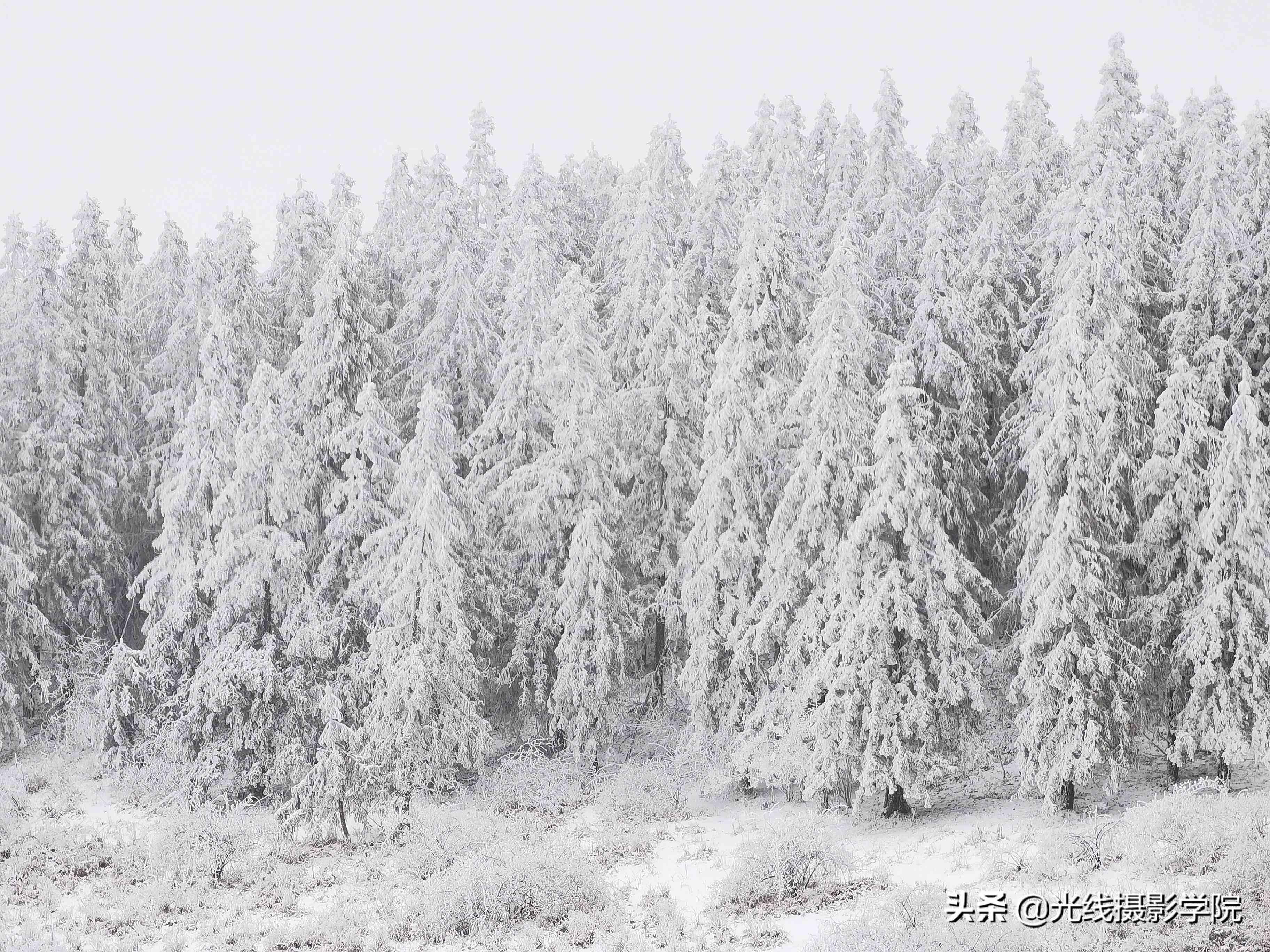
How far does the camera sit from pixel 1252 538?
19.2 metres

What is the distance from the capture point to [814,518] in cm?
2167

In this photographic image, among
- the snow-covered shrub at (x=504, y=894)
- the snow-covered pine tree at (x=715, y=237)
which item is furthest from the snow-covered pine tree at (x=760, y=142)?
the snow-covered shrub at (x=504, y=894)

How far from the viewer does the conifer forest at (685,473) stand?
20.3m

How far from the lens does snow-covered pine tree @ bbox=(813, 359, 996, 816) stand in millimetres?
20188

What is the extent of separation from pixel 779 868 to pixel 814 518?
6.99m

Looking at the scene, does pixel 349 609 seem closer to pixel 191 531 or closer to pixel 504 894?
pixel 191 531

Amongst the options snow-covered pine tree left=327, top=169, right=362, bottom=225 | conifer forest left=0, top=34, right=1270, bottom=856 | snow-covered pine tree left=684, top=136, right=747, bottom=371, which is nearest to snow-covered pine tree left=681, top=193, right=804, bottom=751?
conifer forest left=0, top=34, right=1270, bottom=856

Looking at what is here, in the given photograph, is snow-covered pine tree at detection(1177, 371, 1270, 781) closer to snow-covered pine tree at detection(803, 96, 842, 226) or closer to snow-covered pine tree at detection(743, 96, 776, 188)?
snow-covered pine tree at detection(803, 96, 842, 226)

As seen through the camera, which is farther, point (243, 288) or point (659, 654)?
point (243, 288)

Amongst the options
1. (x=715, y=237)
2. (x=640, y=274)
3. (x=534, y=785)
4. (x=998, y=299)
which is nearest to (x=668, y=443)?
(x=640, y=274)

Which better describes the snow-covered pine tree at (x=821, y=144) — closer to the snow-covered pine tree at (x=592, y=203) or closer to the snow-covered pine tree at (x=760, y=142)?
the snow-covered pine tree at (x=760, y=142)

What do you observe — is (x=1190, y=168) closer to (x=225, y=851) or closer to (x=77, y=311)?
(x=225, y=851)

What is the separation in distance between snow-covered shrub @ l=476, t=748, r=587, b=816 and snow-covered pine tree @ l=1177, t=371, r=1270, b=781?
13302mm

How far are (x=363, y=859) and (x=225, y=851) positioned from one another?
2796 millimetres
